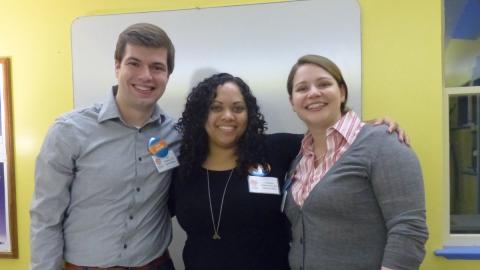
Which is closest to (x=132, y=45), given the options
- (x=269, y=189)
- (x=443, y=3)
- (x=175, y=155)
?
(x=175, y=155)

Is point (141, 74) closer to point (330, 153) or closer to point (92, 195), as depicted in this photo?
point (92, 195)

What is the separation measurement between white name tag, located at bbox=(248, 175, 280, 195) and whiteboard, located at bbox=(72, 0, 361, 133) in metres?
0.59

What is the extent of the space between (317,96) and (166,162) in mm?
710

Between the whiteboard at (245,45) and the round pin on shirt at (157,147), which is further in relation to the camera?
the whiteboard at (245,45)

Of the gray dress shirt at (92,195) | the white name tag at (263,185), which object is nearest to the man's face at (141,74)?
the gray dress shirt at (92,195)

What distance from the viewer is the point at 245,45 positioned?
6.93 feet

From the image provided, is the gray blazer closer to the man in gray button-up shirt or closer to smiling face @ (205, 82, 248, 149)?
smiling face @ (205, 82, 248, 149)

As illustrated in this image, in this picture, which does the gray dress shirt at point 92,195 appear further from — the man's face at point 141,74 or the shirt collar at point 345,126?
the shirt collar at point 345,126

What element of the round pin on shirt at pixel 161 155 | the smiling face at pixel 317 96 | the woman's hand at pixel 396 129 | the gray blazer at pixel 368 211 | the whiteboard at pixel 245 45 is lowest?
the gray blazer at pixel 368 211

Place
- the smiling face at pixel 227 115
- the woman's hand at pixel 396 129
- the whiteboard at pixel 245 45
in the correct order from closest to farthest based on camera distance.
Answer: the woman's hand at pixel 396 129, the smiling face at pixel 227 115, the whiteboard at pixel 245 45

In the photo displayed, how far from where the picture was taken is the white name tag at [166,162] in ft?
5.30

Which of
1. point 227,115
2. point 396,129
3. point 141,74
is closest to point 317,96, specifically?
point 396,129

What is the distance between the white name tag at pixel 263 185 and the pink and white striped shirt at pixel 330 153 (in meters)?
0.11

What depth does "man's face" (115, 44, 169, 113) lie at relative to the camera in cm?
151
